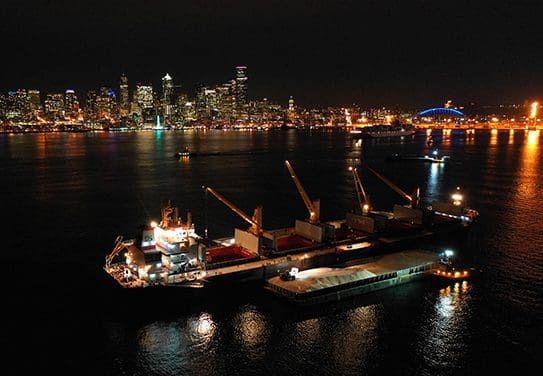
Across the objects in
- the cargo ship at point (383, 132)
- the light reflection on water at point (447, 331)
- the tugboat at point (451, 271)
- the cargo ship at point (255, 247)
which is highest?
the cargo ship at point (383, 132)

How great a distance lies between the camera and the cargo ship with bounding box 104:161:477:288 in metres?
23.9

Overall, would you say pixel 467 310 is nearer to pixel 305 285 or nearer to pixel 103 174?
pixel 305 285

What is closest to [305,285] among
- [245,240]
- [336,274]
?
[336,274]

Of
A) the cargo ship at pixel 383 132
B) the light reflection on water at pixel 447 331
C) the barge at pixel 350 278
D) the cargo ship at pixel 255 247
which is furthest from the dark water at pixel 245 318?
the cargo ship at pixel 383 132

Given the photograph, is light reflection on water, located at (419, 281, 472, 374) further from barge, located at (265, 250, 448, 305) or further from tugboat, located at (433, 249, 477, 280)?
barge, located at (265, 250, 448, 305)

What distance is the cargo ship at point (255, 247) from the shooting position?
78.3ft

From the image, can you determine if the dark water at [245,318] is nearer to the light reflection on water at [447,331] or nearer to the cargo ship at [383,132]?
the light reflection on water at [447,331]

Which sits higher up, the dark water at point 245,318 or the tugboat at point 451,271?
the tugboat at point 451,271

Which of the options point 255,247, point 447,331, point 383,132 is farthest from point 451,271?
point 383,132

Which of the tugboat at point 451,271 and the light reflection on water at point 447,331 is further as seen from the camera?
the tugboat at point 451,271

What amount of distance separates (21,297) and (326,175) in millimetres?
51377

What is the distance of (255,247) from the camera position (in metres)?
27.1

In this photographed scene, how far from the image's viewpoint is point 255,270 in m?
25.4

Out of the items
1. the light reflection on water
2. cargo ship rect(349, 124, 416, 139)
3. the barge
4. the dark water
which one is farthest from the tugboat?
cargo ship rect(349, 124, 416, 139)
